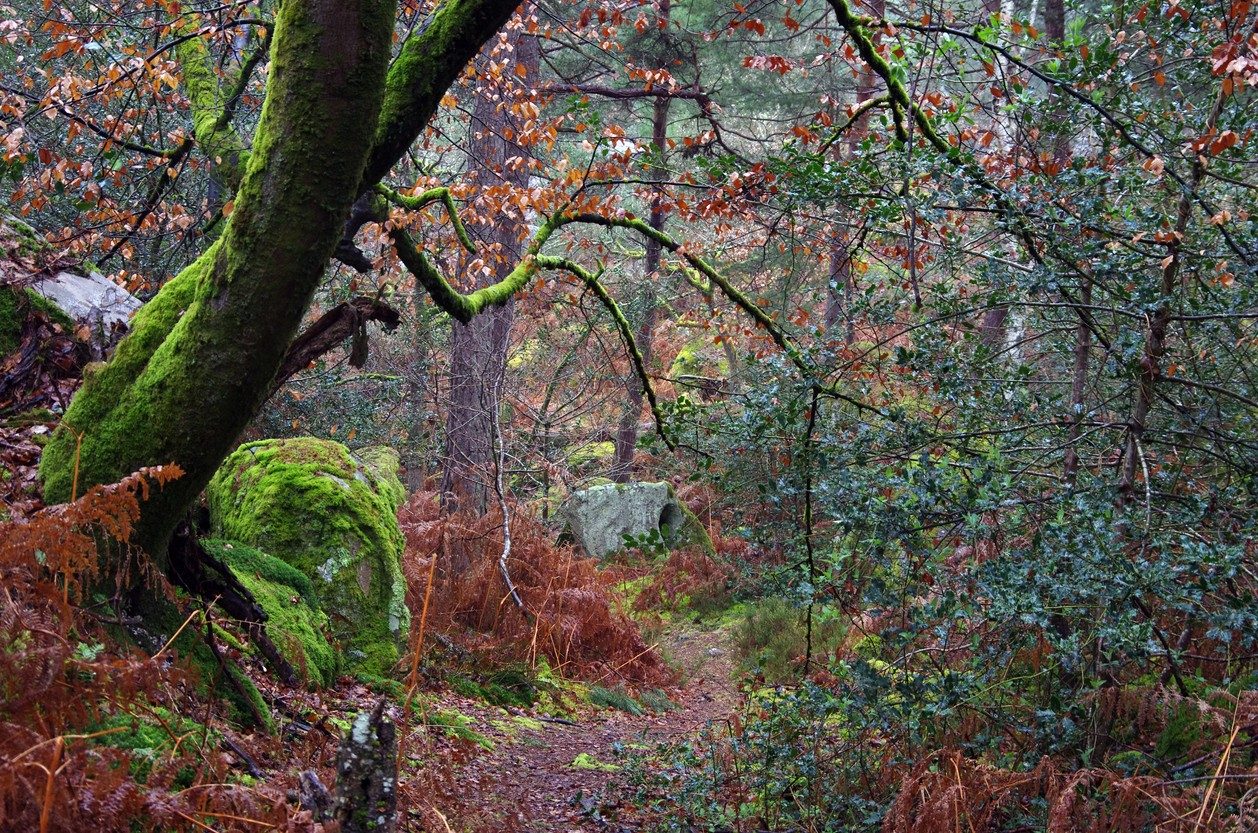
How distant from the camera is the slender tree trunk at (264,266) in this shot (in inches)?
113

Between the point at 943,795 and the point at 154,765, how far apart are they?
2653mm

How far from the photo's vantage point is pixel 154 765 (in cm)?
238

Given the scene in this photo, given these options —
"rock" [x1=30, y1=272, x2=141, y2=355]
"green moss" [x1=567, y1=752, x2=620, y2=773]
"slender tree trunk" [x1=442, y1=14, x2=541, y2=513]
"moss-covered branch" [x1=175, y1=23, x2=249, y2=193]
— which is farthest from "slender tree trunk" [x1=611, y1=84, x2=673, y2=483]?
"rock" [x1=30, y1=272, x2=141, y2=355]

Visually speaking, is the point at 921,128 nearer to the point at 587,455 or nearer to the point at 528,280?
the point at 528,280

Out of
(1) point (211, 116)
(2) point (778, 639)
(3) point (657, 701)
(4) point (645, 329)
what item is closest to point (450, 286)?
(1) point (211, 116)

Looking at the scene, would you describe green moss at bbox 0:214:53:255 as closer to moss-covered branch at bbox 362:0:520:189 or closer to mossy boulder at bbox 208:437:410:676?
mossy boulder at bbox 208:437:410:676

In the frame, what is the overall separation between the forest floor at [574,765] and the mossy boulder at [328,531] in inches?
42.6

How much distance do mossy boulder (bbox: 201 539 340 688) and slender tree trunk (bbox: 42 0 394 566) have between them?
119 cm

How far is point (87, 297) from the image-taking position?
5125 mm

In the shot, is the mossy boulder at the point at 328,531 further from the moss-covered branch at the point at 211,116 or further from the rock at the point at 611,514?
the rock at the point at 611,514

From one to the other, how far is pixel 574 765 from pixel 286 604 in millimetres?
2006

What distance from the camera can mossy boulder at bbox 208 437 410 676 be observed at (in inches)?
225

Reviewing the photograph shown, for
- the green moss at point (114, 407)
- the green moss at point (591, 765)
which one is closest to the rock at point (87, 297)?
the green moss at point (114, 407)

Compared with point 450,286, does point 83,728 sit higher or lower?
lower
